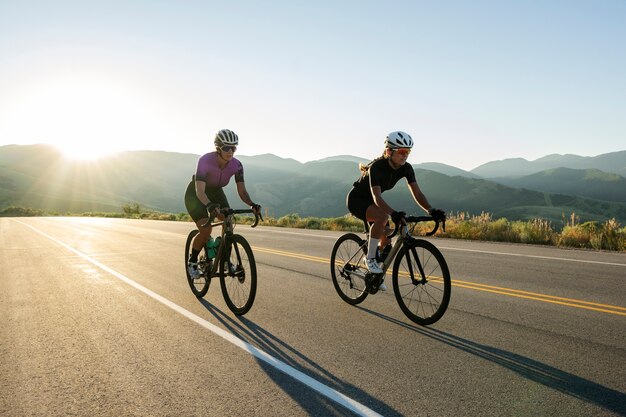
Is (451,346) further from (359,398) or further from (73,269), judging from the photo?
(73,269)

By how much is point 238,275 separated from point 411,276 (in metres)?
2.30

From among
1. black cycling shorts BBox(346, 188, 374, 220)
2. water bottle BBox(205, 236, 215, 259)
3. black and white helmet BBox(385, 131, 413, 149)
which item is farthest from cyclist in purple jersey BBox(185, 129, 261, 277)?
black and white helmet BBox(385, 131, 413, 149)

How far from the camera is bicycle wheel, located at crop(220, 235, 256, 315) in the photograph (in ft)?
18.7

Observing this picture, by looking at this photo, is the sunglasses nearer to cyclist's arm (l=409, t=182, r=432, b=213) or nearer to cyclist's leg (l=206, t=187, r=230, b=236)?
cyclist's arm (l=409, t=182, r=432, b=213)

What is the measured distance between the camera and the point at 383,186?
5.71 meters

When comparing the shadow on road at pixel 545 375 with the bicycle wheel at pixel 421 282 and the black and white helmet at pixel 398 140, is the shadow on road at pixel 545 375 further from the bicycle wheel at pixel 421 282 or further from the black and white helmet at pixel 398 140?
the black and white helmet at pixel 398 140

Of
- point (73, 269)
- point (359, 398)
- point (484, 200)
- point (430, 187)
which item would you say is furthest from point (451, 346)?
point (430, 187)

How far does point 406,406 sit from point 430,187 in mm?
197322

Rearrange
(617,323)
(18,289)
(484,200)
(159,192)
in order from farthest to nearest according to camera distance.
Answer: (159,192)
(484,200)
(18,289)
(617,323)

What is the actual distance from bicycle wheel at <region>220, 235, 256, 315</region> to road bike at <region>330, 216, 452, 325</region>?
4.80 ft

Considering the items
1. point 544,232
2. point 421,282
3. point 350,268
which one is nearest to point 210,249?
point 350,268

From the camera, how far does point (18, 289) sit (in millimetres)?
7711

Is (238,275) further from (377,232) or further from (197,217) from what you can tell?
(377,232)

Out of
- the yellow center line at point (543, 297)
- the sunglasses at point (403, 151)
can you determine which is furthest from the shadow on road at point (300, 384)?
the sunglasses at point (403, 151)
